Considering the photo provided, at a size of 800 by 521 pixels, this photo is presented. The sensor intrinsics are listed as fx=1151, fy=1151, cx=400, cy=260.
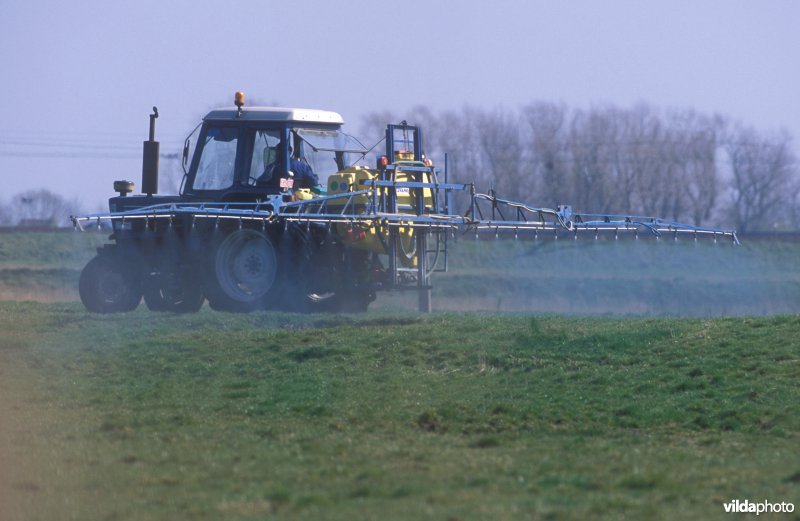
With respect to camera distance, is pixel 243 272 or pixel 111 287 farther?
pixel 111 287

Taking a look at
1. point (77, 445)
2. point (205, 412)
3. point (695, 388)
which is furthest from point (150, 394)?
point (695, 388)

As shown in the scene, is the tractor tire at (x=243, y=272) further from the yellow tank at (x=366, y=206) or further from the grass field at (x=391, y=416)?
the yellow tank at (x=366, y=206)

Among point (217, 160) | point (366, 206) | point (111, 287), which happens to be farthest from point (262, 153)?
point (111, 287)

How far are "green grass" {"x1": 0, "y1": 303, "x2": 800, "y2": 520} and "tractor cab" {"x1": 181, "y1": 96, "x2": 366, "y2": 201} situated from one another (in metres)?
2.49

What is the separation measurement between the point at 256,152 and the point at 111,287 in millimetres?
3683

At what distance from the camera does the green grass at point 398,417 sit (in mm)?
8656

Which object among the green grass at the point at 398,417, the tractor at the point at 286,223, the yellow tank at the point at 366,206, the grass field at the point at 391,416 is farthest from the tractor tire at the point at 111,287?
the yellow tank at the point at 366,206

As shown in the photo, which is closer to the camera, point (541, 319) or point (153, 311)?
point (541, 319)

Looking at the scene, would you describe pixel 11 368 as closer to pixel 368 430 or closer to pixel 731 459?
pixel 368 430

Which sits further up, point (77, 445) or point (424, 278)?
point (424, 278)

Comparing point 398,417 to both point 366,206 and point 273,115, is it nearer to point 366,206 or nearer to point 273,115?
point 366,206

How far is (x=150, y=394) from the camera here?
1359 cm

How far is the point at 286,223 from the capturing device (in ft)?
61.1

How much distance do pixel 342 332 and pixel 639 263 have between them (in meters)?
25.4
